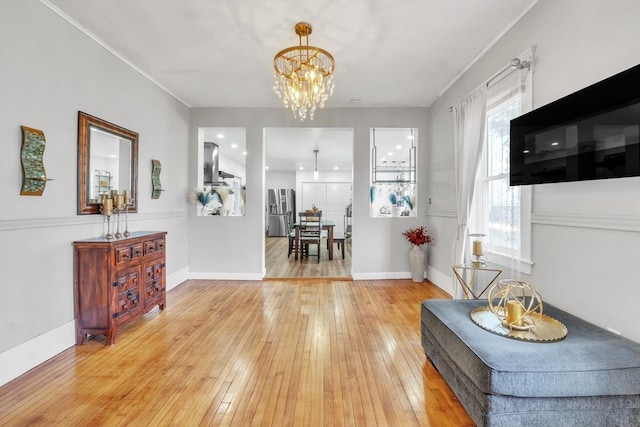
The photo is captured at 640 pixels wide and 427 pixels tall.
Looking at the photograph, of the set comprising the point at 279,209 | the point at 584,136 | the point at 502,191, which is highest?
the point at 584,136

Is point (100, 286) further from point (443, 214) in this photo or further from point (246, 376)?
point (443, 214)

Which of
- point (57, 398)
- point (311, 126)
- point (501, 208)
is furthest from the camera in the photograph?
point (311, 126)

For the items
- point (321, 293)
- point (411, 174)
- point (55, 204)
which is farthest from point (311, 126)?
point (55, 204)

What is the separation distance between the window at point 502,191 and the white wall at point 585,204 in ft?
0.33

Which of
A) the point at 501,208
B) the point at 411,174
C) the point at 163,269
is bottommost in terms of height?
the point at 163,269

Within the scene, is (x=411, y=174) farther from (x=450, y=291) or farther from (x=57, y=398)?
(x=57, y=398)

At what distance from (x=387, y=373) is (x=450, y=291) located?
221 centimetres

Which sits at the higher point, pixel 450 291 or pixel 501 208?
pixel 501 208

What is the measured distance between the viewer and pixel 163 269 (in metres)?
3.30

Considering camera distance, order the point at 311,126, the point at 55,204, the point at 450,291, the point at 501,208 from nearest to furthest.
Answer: the point at 55,204 < the point at 501,208 < the point at 450,291 < the point at 311,126

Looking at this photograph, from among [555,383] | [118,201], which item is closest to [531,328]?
[555,383]

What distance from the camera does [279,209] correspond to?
1076cm

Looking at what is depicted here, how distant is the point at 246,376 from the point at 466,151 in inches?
120

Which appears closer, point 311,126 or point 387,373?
point 387,373
